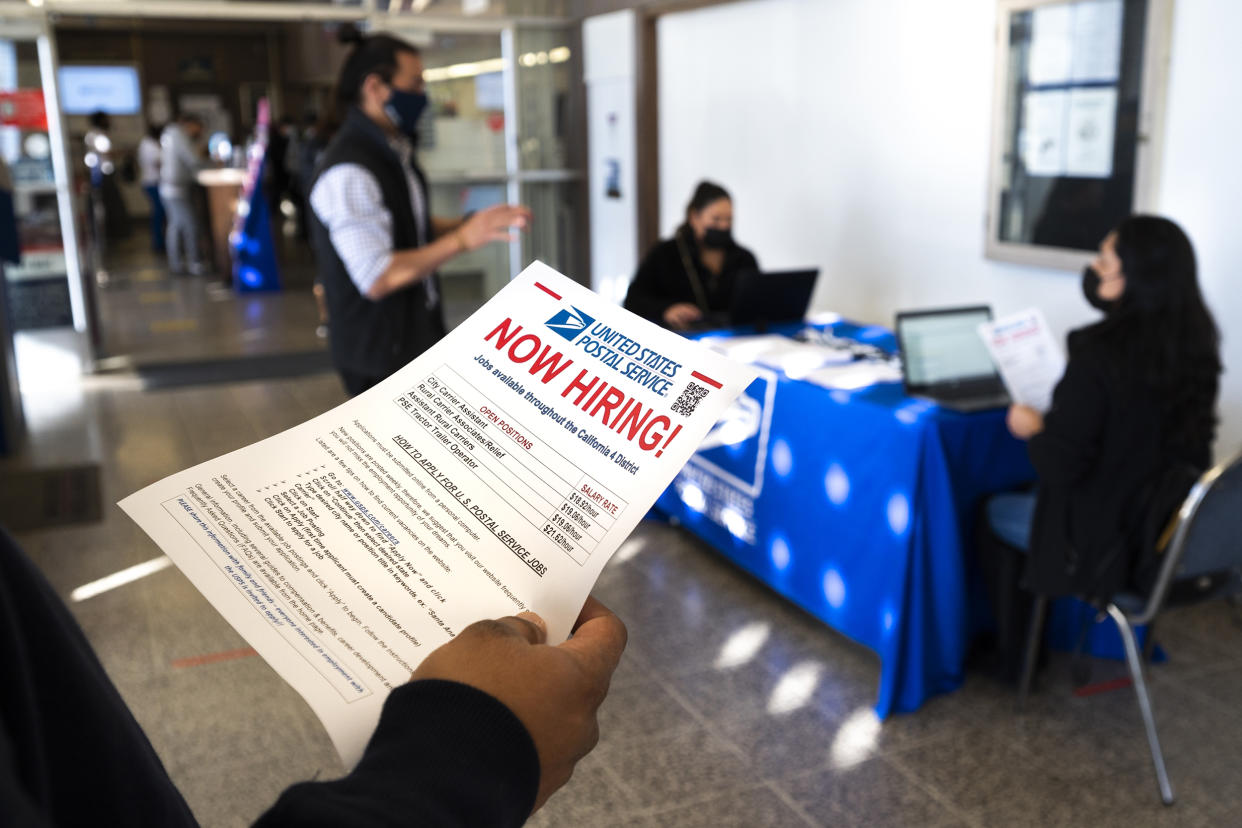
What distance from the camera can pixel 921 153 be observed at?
4520mm

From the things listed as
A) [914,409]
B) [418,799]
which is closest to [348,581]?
[418,799]

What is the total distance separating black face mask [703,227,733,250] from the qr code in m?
3.41

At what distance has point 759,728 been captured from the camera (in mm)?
2619

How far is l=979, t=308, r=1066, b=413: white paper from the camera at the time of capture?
2639 mm

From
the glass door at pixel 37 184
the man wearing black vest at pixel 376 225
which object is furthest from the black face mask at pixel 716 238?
the glass door at pixel 37 184

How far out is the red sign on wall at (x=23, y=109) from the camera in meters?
6.21

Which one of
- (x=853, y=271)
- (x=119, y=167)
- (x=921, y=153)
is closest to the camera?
(x=921, y=153)

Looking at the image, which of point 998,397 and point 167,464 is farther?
point 167,464

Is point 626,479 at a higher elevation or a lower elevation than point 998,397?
higher

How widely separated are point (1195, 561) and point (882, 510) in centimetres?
73

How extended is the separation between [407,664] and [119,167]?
60.4 feet

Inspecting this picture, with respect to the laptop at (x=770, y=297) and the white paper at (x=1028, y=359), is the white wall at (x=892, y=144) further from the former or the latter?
the white paper at (x=1028, y=359)

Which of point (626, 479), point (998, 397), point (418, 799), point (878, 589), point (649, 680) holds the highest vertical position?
point (626, 479)

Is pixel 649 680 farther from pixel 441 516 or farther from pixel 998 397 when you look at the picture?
pixel 441 516
